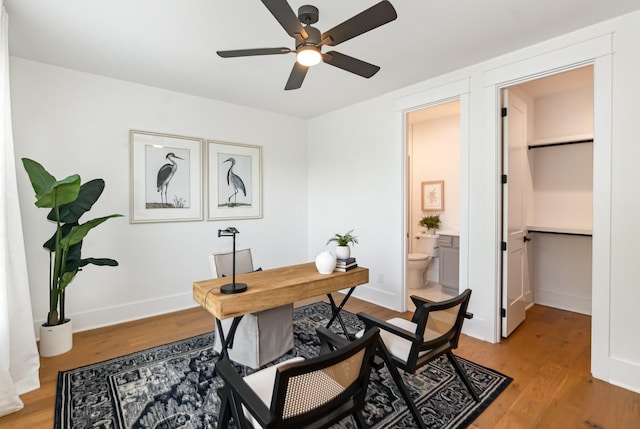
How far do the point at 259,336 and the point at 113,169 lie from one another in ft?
7.95

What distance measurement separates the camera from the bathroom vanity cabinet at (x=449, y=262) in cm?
437

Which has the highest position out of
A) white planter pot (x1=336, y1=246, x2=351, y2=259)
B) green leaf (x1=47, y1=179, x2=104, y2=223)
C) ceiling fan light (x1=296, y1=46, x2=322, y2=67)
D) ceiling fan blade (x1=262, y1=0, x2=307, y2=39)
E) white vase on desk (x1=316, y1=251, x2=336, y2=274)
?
ceiling fan blade (x1=262, y1=0, x2=307, y2=39)

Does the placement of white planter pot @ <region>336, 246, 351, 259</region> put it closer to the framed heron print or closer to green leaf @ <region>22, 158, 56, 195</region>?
the framed heron print

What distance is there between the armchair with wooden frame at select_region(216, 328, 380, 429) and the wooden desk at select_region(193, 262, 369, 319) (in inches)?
23.8

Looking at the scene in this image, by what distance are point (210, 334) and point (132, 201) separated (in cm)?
170

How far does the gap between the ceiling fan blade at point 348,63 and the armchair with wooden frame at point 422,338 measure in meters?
1.56

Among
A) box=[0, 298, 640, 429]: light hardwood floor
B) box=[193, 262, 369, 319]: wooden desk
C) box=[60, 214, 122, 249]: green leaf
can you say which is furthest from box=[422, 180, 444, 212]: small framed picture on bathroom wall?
box=[60, 214, 122, 249]: green leaf

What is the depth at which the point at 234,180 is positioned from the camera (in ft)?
13.9

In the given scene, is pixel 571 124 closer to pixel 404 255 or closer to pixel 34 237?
pixel 404 255

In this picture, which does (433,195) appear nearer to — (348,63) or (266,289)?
(348,63)

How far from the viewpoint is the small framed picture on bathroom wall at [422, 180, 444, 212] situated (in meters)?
5.01

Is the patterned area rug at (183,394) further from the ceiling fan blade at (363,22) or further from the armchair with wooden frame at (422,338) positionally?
the ceiling fan blade at (363,22)

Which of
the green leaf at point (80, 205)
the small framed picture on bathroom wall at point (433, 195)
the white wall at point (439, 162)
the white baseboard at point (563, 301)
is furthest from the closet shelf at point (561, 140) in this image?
the green leaf at point (80, 205)

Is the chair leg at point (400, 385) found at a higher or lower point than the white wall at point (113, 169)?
lower
